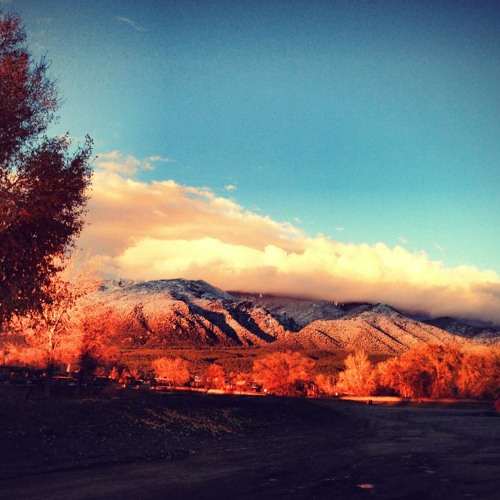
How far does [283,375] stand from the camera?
110938mm

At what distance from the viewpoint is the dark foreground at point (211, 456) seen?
1608 cm

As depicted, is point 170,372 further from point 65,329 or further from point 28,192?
point 28,192

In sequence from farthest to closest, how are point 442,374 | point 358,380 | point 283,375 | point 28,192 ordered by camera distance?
point 283,375 < point 358,380 < point 442,374 < point 28,192

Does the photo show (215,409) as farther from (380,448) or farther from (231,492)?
(231,492)

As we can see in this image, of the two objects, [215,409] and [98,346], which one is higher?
[98,346]

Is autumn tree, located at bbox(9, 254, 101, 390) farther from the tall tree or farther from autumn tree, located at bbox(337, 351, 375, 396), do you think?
autumn tree, located at bbox(337, 351, 375, 396)

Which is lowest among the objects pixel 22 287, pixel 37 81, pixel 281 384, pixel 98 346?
pixel 281 384

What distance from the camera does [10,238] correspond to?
822 inches

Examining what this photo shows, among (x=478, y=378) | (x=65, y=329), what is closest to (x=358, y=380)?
(x=478, y=378)

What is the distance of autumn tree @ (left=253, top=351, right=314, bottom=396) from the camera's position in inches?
4306

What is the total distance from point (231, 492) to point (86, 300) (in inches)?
1216

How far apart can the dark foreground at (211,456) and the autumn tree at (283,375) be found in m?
71.5

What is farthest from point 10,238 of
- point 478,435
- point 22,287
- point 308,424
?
point 478,435

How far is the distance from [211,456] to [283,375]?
89.0m
